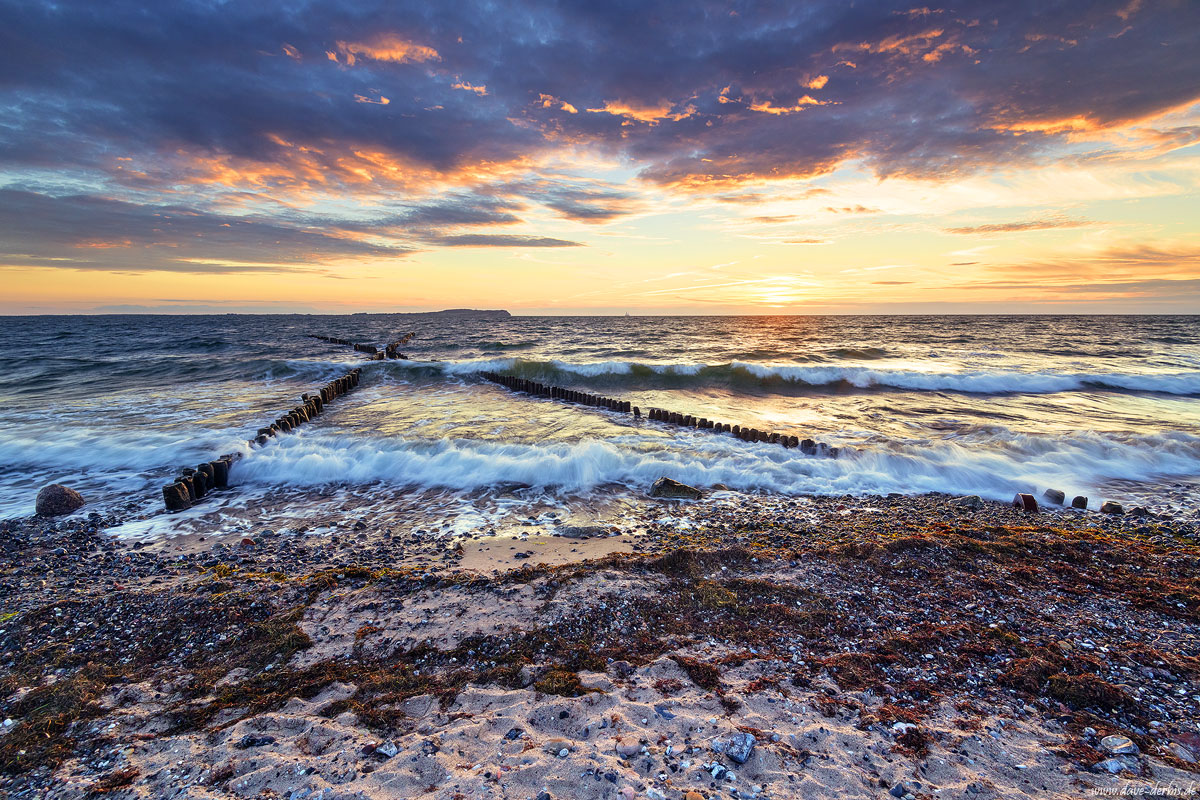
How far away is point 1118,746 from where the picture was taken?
2848 millimetres

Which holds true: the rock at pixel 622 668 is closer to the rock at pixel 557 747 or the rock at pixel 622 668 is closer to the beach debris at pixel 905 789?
the rock at pixel 557 747

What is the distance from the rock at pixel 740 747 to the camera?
279cm

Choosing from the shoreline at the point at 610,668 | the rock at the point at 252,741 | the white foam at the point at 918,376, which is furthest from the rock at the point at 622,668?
the white foam at the point at 918,376

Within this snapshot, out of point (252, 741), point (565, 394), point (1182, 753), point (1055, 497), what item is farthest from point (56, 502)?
point (1055, 497)

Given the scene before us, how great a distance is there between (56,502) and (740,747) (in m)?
10.4

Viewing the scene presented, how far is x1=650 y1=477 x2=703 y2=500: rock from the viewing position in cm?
812

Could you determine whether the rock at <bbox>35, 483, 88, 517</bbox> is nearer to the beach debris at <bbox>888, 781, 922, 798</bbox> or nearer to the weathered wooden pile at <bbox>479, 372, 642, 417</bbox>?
the beach debris at <bbox>888, 781, 922, 798</bbox>

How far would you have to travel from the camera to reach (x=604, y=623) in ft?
14.0

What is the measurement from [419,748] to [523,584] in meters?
2.02

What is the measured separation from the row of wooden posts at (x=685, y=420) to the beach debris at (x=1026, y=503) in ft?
10.1

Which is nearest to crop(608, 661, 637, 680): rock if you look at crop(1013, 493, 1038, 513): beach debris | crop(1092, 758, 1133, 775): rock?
crop(1092, 758, 1133, 775): rock

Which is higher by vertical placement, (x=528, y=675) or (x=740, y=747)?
(x=740, y=747)

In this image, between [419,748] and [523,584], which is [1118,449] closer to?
[523,584]

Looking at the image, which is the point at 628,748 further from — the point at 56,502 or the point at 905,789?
the point at 56,502
